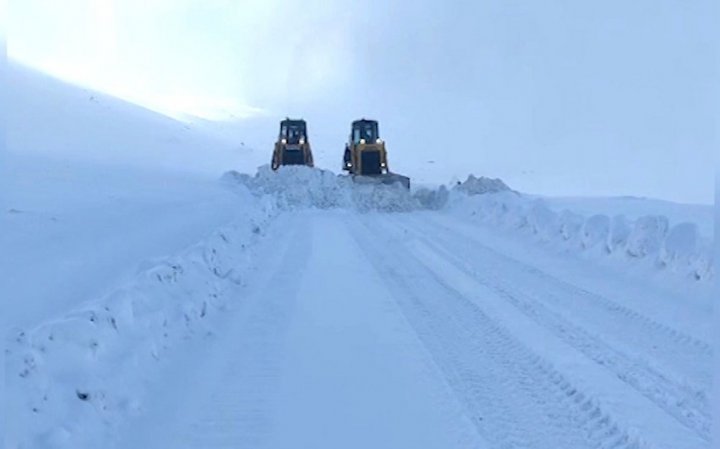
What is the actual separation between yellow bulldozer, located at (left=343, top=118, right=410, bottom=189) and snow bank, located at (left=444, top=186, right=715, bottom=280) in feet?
32.7

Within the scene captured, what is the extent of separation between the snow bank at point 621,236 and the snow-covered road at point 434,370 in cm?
96

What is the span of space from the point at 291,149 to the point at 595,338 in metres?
27.6

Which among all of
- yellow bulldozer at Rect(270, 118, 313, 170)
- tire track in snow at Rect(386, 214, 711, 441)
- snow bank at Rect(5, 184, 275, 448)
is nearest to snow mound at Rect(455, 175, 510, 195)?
yellow bulldozer at Rect(270, 118, 313, 170)

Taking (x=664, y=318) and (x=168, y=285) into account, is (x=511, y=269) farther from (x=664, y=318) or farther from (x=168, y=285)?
(x=168, y=285)

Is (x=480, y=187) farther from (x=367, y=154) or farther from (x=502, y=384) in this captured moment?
(x=502, y=384)

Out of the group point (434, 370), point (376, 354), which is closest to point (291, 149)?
point (376, 354)

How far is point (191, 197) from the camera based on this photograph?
20859mm

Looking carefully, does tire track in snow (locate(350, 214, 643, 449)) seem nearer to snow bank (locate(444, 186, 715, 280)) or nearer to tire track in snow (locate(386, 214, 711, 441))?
tire track in snow (locate(386, 214, 711, 441))

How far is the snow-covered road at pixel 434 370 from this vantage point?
15.9 ft

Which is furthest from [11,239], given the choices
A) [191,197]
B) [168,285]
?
[191,197]

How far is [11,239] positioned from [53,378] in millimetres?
4809

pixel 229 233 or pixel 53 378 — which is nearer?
pixel 53 378

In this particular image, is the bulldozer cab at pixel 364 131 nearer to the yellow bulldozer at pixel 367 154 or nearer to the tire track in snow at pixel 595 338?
the yellow bulldozer at pixel 367 154

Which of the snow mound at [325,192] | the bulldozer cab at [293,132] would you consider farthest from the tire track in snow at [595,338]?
the bulldozer cab at [293,132]
